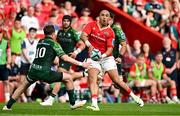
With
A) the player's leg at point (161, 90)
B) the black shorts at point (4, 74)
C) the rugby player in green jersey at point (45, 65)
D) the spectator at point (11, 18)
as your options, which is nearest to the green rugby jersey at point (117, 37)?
the rugby player in green jersey at point (45, 65)

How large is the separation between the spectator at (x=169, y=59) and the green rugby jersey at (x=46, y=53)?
9783 millimetres

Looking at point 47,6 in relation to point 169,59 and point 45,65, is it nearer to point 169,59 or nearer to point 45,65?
point 169,59

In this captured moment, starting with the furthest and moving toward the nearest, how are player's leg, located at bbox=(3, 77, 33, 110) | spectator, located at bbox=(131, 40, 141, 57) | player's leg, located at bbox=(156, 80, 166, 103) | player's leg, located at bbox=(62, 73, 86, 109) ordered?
spectator, located at bbox=(131, 40, 141, 57)
player's leg, located at bbox=(156, 80, 166, 103)
player's leg, located at bbox=(62, 73, 86, 109)
player's leg, located at bbox=(3, 77, 33, 110)

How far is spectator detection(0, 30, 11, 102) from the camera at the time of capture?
21.4 meters

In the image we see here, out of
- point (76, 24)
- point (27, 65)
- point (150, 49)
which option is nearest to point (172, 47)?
point (150, 49)

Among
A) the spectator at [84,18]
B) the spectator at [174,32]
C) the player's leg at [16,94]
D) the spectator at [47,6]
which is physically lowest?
the player's leg at [16,94]

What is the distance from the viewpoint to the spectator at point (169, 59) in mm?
24609

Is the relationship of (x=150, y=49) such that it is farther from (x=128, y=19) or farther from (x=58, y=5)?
(x=58, y=5)

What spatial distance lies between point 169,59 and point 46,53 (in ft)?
33.4

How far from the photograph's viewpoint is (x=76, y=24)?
80.0 feet

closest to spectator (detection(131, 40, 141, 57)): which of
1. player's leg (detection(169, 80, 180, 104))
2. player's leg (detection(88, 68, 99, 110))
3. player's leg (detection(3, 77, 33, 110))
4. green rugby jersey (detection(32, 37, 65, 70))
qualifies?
player's leg (detection(169, 80, 180, 104))

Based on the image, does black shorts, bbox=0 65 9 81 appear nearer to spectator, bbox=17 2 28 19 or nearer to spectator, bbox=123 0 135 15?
spectator, bbox=17 2 28 19

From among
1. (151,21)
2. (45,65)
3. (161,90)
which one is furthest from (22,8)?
(45,65)

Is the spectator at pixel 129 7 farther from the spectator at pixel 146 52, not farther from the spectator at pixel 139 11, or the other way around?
the spectator at pixel 146 52
